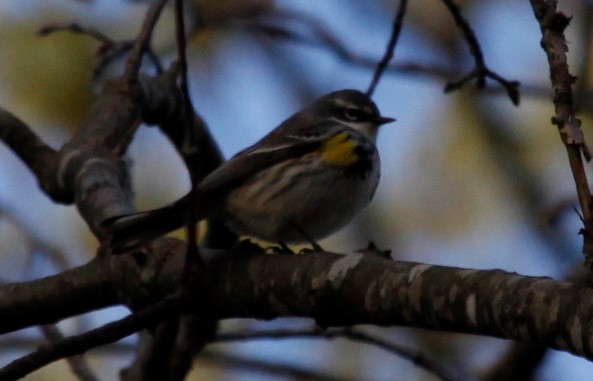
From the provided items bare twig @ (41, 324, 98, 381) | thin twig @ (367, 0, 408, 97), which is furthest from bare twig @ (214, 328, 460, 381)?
thin twig @ (367, 0, 408, 97)

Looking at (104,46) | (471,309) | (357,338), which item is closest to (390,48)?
(357,338)

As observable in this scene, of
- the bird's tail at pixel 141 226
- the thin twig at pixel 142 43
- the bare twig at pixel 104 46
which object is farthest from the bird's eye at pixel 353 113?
the bird's tail at pixel 141 226

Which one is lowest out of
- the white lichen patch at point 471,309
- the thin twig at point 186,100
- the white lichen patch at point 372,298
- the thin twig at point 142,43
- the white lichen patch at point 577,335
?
the white lichen patch at point 577,335

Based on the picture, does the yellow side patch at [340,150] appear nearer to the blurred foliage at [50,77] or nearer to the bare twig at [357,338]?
the bare twig at [357,338]

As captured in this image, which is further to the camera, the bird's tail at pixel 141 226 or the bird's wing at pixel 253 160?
the bird's wing at pixel 253 160

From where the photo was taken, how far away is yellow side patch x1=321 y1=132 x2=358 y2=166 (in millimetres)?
5813

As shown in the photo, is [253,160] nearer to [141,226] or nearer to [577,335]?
[141,226]

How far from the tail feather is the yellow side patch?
1.09 metres

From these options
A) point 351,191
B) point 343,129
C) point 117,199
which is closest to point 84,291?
point 117,199

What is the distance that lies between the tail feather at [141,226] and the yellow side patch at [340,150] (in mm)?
1086

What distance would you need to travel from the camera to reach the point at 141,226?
15.6 feet

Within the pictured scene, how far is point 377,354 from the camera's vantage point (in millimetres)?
9734

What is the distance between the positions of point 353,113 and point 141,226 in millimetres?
2501

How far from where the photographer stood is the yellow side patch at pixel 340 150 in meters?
5.81
